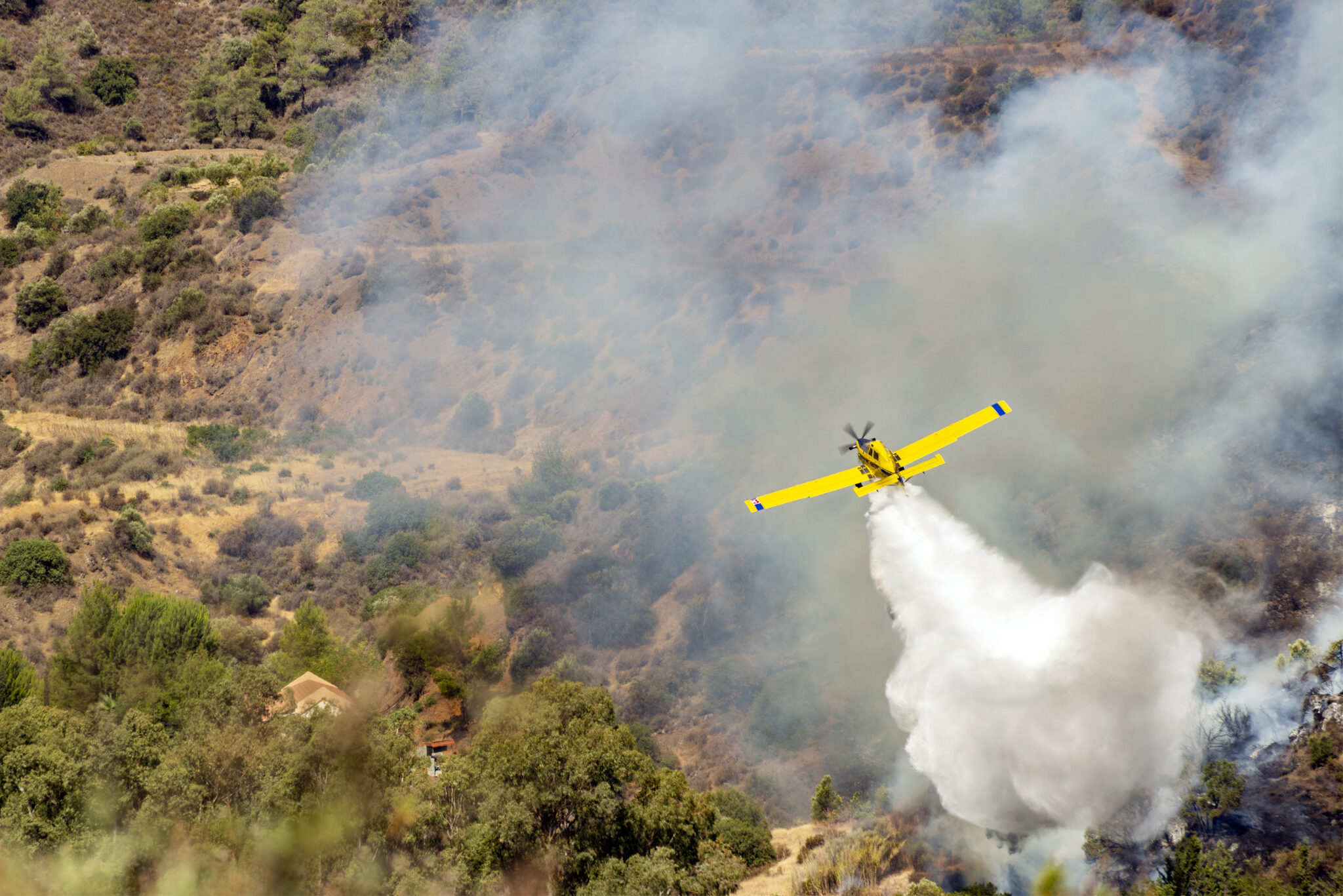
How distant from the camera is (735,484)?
6372cm

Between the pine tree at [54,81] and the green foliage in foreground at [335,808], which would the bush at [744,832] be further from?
the pine tree at [54,81]

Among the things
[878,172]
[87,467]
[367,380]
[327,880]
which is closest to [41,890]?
[327,880]

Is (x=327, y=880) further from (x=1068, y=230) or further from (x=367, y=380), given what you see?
(x=1068, y=230)

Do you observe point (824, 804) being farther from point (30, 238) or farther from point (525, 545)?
point (30, 238)

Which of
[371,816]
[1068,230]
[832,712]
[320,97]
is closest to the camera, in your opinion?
[371,816]

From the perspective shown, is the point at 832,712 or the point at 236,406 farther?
the point at 236,406

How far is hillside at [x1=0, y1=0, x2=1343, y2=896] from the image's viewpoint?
34.5 metres

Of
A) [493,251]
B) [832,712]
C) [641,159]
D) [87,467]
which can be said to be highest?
[641,159]

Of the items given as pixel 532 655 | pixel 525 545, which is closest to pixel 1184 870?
pixel 532 655

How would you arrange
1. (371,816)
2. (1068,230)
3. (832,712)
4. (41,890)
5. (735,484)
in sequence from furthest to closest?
(1068,230)
(735,484)
(832,712)
(371,816)
(41,890)

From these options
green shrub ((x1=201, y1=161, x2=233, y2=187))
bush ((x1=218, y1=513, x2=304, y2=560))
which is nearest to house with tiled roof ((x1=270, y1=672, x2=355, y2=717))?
bush ((x1=218, y1=513, x2=304, y2=560))

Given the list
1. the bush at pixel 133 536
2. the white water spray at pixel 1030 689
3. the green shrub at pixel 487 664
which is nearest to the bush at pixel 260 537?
the bush at pixel 133 536

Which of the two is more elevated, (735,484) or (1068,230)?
(1068,230)

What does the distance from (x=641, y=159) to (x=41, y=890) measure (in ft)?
249
